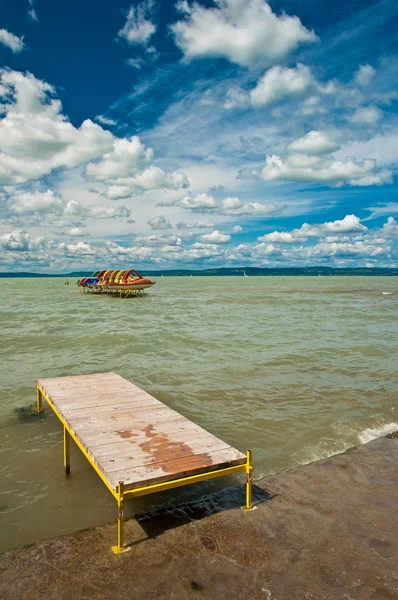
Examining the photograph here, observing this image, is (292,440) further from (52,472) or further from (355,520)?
(52,472)

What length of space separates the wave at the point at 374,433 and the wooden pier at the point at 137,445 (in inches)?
142

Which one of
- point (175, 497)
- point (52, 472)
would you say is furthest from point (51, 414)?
point (175, 497)

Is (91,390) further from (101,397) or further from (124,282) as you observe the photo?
(124,282)

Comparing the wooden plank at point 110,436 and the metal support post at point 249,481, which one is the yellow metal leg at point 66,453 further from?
the metal support post at point 249,481

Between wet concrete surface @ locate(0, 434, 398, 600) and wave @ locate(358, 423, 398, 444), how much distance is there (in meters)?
2.13

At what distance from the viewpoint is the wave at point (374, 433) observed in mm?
7738

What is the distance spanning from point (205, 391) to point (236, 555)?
248 inches

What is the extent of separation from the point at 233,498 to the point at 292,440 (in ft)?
8.15

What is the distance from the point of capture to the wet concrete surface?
384 cm

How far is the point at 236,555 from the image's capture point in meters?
4.27

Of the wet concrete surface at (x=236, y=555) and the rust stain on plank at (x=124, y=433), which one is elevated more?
the rust stain on plank at (x=124, y=433)

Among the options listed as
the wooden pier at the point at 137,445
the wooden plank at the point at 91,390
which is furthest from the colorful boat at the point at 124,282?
the wooden pier at the point at 137,445

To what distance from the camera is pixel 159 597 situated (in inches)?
148

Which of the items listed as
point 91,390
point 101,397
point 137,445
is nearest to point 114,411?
point 101,397
